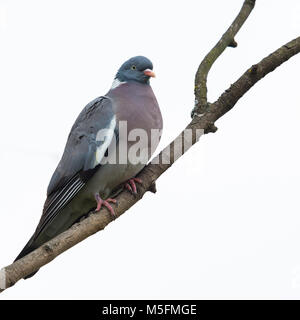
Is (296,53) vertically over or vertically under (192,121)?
over

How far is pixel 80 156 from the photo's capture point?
15.7 ft

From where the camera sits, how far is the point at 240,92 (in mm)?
4184

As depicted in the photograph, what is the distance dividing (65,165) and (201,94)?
1225 millimetres

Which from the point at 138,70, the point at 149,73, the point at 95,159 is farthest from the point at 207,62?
the point at 95,159

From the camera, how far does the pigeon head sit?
525cm

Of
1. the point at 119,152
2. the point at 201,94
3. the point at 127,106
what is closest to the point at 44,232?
the point at 119,152

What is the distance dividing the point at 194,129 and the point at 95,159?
90 cm

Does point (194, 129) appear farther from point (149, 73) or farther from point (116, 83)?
point (116, 83)

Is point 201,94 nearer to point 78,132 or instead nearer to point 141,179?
point 141,179

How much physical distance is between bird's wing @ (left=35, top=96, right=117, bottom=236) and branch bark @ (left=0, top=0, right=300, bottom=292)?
434 mm

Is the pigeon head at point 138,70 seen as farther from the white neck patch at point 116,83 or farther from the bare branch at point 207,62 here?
the bare branch at point 207,62

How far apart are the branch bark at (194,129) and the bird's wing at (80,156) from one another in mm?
434

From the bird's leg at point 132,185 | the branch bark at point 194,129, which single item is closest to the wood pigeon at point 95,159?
the bird's leg at point 132,185

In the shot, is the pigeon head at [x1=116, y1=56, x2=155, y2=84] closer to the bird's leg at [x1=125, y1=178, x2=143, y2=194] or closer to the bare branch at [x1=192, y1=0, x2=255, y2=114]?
the bare branch at [x1=192, y1=0, x2=255, y2=114]
